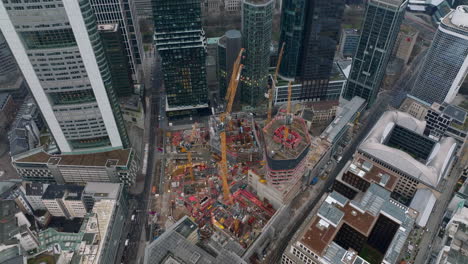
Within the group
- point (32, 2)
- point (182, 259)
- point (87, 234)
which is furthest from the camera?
point (87, 234)

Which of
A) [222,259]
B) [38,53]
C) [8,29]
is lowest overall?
[222,259]

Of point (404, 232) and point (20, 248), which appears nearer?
point (20, 248)

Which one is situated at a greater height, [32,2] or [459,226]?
[32,2]

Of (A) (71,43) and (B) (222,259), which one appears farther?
(A) (71,43)

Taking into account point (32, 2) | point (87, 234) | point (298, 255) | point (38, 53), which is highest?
point (32, 2)

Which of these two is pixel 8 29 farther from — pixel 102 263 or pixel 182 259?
pixel 182 259

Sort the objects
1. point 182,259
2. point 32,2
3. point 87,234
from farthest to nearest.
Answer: point 87,234, point 32,2, point 182,259

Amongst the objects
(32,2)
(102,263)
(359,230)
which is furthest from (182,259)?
(32,2)

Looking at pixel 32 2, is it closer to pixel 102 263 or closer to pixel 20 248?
pixel 20 248

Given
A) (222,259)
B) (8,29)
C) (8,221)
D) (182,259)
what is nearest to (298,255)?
(222,259)
